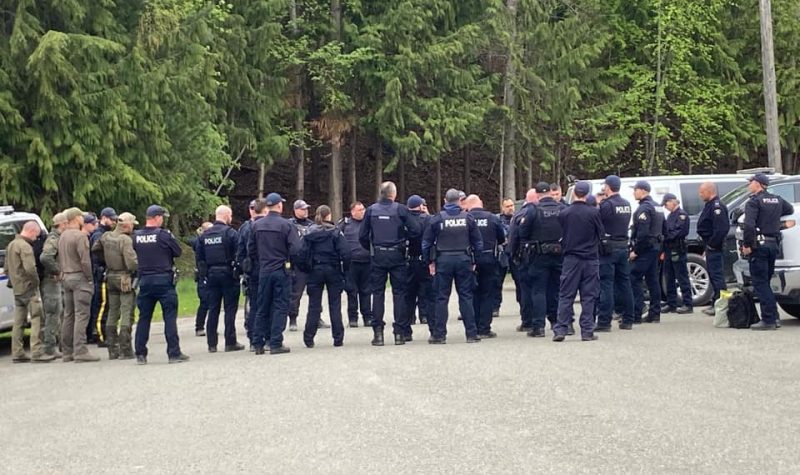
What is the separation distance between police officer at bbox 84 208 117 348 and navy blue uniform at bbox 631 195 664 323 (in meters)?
7.55

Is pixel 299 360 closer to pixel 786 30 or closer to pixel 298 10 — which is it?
pixel 298 10

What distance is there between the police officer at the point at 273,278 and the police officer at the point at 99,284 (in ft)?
7.91

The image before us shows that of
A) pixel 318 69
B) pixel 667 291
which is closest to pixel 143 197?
pixel 318 69

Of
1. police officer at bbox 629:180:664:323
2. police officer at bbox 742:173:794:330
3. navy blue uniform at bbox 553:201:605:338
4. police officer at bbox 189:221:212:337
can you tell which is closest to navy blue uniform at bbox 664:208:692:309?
police officer at bbox 629:180:664:323

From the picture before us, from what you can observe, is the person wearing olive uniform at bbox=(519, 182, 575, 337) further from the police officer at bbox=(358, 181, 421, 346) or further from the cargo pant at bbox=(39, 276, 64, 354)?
the cargo pant at bbox=(39, 276, 64, 354)

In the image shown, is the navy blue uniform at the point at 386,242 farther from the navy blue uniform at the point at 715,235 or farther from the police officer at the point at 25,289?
the navy blue uniform at the point at 715,235

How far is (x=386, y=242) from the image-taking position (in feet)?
48.4

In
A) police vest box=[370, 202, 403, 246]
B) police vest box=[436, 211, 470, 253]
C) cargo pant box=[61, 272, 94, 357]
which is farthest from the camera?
cargo pant box=[61, 272, 94, 357]

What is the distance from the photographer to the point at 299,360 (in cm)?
1345

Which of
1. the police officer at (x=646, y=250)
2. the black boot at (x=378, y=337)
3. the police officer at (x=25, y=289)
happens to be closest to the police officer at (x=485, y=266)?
the black boot at (x=378, y=337)

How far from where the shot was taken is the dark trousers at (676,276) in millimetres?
17719

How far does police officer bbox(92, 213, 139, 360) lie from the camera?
14.7m

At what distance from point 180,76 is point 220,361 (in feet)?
55.4

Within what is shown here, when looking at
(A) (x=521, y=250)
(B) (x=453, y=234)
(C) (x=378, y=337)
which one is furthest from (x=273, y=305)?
(A) (x=521, y=250)
